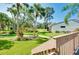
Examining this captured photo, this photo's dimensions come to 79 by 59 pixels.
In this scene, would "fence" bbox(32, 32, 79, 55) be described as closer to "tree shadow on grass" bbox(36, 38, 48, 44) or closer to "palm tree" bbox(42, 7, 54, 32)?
"tree shadow on grass" bbox(36, 38, 48, 44)

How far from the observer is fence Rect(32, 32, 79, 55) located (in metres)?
2.15

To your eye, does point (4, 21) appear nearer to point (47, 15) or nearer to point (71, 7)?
point (47, 15)

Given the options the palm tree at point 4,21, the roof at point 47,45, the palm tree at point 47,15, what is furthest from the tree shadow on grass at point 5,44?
the palm tree at point 47,15

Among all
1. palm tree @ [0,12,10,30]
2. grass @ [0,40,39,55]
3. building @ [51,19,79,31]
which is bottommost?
grass @ [0,40,39,55]

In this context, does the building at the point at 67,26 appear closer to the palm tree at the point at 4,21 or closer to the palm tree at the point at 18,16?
the palm tree at the point at 18,16

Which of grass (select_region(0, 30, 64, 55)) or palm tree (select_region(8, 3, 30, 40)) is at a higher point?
palm tree (select_region(8, 3, 30, 40))

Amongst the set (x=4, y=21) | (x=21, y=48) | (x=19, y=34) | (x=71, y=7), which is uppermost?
(x=71, y=7)

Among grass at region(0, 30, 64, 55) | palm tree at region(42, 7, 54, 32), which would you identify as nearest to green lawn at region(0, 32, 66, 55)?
grass at region(0, 30, 64, 55)

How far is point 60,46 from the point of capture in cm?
218

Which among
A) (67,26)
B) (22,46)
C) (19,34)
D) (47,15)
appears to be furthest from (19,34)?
(67,26)

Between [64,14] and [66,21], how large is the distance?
7 centimetres

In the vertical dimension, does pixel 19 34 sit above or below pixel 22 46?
above

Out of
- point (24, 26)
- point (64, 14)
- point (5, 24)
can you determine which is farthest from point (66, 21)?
point (5, 24)

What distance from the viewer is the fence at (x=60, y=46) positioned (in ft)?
7.07
